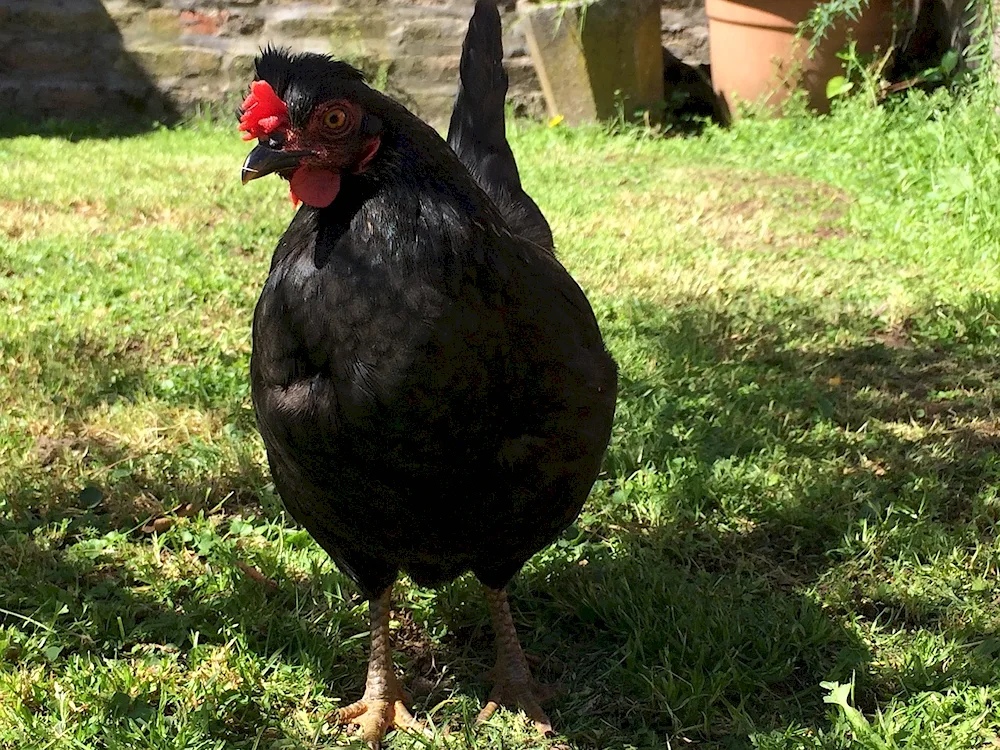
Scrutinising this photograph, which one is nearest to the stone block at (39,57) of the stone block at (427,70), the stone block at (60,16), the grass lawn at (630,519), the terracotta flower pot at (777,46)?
the stone block at (60,16)

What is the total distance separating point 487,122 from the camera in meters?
2.96

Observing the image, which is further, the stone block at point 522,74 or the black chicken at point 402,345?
the stone block at point 522,74

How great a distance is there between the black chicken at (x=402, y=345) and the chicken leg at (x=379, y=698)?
1.02 feet

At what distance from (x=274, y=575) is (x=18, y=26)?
708 centimetres

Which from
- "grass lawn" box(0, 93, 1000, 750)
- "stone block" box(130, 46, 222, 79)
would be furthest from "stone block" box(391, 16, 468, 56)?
"grass lawn" box(0, 93, 1000, 750)

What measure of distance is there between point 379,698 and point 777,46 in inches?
243

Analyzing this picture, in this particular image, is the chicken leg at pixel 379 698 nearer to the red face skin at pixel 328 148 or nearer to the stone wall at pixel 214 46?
the red face skin at pixel 328 148

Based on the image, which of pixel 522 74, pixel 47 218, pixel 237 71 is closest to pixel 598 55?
pixel 522 74

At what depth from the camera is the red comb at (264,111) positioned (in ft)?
5.69

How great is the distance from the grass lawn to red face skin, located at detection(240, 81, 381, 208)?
123 centimetres

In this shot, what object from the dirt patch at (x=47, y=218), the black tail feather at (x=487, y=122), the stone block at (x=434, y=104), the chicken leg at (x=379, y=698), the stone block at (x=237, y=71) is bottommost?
the chicken leg at (x=379, y=698)

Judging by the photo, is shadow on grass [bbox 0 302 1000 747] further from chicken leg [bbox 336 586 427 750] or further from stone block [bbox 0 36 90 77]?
stone block [bbox 0 36 90 77]

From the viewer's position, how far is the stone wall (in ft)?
26.1

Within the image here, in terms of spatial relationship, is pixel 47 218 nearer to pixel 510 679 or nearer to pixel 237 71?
pixel 237 71
